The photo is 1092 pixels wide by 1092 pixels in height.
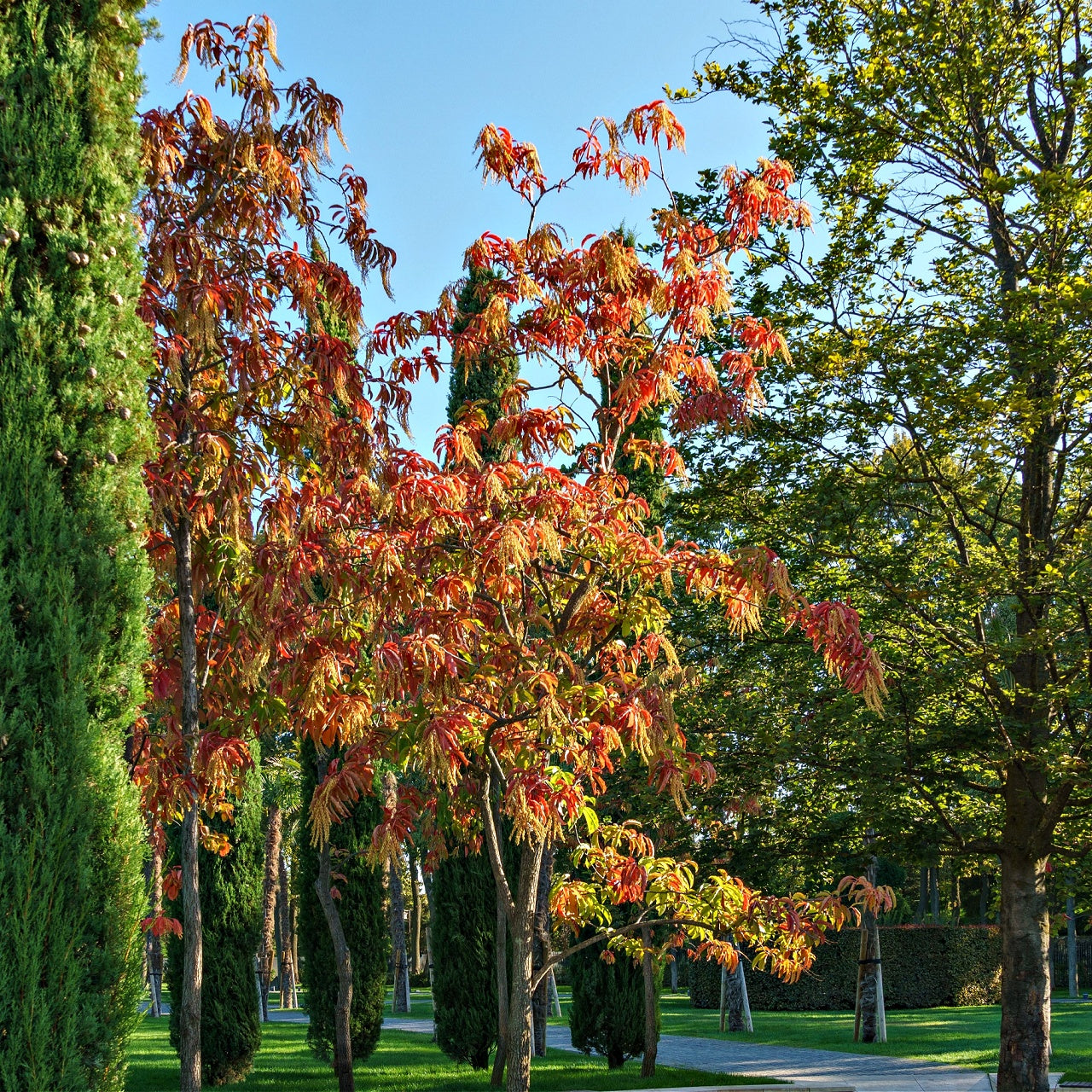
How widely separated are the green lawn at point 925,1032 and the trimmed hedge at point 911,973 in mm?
621

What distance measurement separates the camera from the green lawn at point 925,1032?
14.3 meters

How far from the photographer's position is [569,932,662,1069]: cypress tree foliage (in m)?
13.6

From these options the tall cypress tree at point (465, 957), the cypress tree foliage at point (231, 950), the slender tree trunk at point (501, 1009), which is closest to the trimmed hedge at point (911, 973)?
the tall cypress tree at point (465, 957)

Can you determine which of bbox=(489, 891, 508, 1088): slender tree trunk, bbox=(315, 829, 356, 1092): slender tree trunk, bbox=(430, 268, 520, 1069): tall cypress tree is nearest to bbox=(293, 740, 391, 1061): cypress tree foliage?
bbox=(430, 268, 520, 1069): tall cypress tree

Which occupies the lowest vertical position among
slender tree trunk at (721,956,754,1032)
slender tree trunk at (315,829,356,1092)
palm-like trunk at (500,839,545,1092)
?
slender tree trunk at (721,956,754,1032)

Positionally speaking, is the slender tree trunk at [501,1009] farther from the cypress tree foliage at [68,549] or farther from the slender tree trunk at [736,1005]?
the slender tree trunk at [736,1005]

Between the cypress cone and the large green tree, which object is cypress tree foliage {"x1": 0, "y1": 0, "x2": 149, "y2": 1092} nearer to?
the large green tree

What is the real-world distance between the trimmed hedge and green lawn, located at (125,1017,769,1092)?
35.3 ft

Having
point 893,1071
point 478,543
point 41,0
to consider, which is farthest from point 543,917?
point 41,0

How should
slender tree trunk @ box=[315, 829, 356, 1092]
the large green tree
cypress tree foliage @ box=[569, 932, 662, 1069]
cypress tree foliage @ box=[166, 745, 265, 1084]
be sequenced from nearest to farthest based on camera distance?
1. the large green tree
2. slender tree trunk @ box=[315, 829, 356, 1092]
3. cypress tree foliage @ box=[166, 745, 265, 1084]
4. cypress tree foliage @ box=[569, 932, 662, 1069]

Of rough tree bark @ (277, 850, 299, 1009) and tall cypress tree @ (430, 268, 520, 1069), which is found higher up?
tall cypress tree @ (430, 268, 520, 1069)

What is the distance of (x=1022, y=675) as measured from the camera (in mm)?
9703

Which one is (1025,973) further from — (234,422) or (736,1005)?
(736,1005)

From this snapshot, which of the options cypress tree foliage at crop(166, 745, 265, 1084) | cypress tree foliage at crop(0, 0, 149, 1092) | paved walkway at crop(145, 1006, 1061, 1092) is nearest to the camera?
cypress tree foliage at crop(0, 0, 149, 1092)
